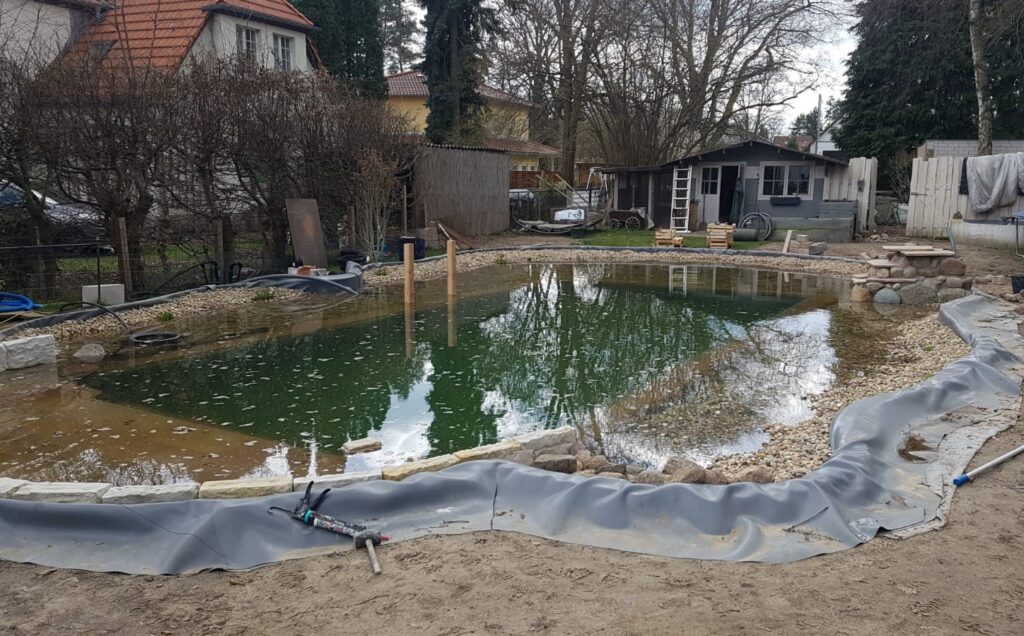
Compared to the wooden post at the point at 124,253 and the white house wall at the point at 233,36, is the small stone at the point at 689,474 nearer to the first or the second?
the wooden post at the point at 124,253

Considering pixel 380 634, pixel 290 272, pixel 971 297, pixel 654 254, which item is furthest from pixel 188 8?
pixel 380 634

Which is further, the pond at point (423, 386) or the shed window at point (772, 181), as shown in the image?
the shed window at point (772, 181)

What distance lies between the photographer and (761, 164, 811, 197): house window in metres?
21.0

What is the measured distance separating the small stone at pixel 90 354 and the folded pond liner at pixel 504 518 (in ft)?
14.7

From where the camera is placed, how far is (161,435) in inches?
225

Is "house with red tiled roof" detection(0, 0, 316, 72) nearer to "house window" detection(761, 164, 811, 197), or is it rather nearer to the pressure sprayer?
"house window" detection(761, 164, 811, 197)

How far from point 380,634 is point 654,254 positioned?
16.4 metres

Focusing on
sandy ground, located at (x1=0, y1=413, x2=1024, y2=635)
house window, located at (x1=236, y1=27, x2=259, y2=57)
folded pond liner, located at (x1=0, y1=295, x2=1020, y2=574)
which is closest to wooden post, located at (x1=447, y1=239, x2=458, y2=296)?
folded pond liner, located at (x1=0, y1=295, x2=1020, y2=574)

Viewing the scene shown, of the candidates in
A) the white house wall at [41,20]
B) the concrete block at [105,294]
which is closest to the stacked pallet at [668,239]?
the concrete block at [105,294]

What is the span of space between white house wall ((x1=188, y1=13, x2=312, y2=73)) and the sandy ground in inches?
652

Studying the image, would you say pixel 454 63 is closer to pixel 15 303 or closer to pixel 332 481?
pixel 15 303

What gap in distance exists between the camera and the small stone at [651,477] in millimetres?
4289

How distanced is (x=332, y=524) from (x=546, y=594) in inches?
47.6

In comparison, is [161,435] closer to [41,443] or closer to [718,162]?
[41,443]
